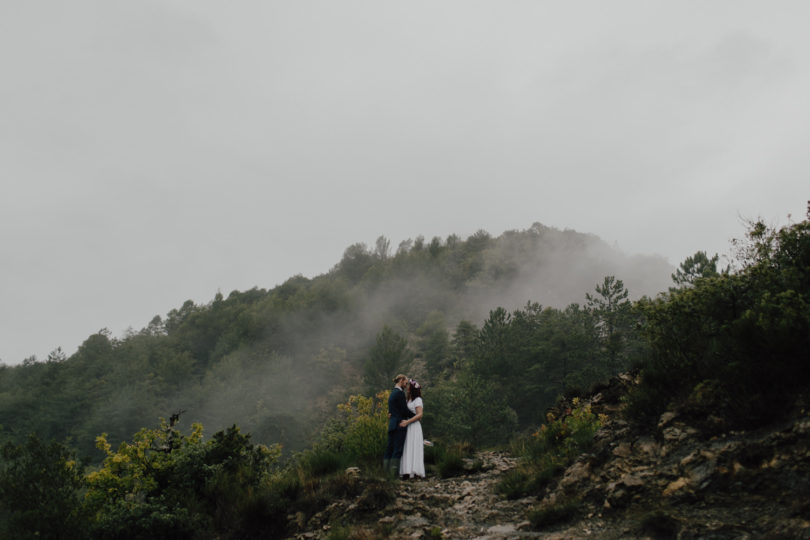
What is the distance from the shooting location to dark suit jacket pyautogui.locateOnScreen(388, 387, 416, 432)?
8.70m

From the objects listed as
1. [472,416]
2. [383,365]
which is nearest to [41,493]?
[472,416]


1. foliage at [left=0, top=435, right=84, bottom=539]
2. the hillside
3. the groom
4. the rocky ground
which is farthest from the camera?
the groom

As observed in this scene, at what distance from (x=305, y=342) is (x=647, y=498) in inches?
2939

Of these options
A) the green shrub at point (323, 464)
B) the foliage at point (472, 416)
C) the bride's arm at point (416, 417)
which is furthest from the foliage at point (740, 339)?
the foliage at point (472, 416)

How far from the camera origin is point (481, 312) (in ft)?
288

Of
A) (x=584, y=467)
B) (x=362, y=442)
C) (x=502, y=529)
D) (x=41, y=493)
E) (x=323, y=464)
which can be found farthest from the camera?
(x=362, y=442)

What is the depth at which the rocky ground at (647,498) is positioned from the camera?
428 centimetres

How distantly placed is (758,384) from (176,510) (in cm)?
773

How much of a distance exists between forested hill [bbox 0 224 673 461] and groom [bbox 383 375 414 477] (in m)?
32.7

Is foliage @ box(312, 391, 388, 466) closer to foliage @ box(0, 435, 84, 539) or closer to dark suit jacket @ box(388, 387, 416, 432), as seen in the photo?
dark suit jacket @ box(388, 387, 416, 432)

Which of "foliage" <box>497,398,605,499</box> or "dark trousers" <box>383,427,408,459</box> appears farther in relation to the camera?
"dark trousers" <box>383,427,408,459</box>

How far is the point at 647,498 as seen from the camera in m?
5.16

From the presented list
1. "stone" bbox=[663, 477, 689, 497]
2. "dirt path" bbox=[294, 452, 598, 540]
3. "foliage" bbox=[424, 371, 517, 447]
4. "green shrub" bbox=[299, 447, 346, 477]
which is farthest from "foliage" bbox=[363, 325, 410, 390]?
"stone" bbox=[663, 477, 689, 497]

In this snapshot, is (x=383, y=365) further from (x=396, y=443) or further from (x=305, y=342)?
(x=396, y=443)
